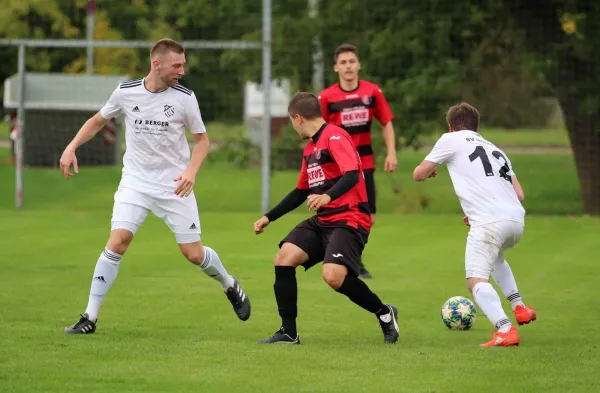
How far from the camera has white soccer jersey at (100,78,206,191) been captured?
27.8 ft

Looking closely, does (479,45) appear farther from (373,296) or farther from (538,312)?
(373,296)

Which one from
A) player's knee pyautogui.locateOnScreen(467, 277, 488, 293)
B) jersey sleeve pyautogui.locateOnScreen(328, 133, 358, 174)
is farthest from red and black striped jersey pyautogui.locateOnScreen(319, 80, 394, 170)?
player's knee pyautogui.locateOnScreen(467, 277, 488, 293)

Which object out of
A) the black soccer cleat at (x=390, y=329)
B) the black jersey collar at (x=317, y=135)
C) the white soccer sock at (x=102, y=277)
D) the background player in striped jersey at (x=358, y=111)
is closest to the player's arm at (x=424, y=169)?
the black jersey collar at (x=317, y=135)

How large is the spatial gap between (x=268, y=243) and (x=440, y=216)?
489cm

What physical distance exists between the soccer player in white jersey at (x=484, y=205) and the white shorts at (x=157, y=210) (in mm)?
1708

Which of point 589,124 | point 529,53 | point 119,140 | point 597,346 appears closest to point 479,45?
point 529,53

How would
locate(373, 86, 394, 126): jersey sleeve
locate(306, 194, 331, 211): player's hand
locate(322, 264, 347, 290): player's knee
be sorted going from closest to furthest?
locate(306, 194, 331, 211): player's hand → locate(322, 264, 347, 290): player's knee → locate(373, 86, 394, 126): jersey sleeve

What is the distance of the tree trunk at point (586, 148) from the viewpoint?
64.5 ft

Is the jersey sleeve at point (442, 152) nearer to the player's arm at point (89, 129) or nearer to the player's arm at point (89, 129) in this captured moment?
the player's arm at point (89, 129)

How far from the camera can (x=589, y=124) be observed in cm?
1967

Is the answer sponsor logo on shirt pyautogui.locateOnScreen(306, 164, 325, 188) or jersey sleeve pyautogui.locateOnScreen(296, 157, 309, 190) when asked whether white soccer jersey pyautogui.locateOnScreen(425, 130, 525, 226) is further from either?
jersey sleeve pyautogui.locateOnScreen(296, 157, 309, 190)

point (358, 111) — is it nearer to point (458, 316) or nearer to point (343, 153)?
point (458, 316)

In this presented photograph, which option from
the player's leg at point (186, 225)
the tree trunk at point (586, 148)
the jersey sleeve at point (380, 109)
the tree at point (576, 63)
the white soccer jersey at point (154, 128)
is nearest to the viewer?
the white soccer jersey at point (154, 128)

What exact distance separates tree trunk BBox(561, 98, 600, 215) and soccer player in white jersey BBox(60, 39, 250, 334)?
12.1 meters
